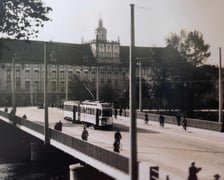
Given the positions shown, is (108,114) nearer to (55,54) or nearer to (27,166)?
(27,166)

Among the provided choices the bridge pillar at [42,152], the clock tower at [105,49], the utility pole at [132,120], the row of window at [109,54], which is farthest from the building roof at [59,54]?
the utility pole at [132,120]

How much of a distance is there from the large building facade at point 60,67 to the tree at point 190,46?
20.1 meters

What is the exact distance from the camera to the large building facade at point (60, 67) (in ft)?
285

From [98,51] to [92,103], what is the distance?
59.1 metres

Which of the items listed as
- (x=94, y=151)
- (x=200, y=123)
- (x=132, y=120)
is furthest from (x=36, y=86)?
(x=132, y=120)

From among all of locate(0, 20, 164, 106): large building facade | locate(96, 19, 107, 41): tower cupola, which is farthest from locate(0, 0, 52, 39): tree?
locate(96, 19, 107, 41): tower cupola

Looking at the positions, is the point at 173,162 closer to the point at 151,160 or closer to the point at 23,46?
the point at 151,160

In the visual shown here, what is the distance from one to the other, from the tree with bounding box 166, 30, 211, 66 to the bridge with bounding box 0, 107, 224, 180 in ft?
89.7

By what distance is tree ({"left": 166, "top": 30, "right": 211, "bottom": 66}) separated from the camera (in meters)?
64.1

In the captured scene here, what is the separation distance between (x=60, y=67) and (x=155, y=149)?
7174 centimetres

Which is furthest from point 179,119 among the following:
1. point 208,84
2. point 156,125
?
point 208,84

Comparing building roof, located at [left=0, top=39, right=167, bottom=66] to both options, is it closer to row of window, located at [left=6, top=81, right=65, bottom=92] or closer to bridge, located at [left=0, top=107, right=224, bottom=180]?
row of window, located at [left=6, top=81, right=65, bottom=92]

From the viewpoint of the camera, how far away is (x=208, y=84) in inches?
2544

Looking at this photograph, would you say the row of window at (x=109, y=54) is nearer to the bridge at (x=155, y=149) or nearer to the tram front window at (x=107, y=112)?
the bridge at (x=155, y=149)
